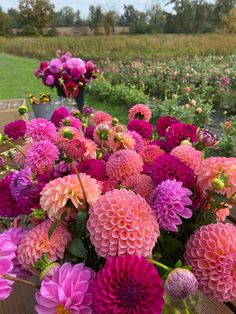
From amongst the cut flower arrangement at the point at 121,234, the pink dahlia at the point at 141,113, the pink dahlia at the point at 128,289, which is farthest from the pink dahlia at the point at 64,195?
the pink dahlia at the point at 141,113

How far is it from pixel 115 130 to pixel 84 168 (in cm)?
18

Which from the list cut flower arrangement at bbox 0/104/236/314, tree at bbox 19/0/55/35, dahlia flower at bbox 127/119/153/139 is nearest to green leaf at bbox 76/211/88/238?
cut flower arrangement at bbox 0/104/236/314

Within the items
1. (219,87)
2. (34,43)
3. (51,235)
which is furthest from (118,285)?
(34,43)

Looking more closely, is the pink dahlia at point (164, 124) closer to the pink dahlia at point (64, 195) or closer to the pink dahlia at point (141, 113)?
the pink dahlia at point (141, 113)

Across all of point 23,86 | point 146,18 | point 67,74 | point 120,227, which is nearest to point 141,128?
point 120,227

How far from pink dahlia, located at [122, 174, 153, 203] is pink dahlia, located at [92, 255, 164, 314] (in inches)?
6.4

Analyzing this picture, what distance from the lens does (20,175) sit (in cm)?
55

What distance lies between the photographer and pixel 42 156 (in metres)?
0.60

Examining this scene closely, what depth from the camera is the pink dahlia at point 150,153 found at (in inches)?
27.2

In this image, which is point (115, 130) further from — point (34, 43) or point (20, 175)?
point (34, 43)

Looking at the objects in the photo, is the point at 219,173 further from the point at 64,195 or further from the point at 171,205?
the point at 64,195

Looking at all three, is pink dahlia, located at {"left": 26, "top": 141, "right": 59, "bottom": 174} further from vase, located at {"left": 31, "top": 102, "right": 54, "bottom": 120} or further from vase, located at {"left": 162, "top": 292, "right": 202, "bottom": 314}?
vase, located at {"left": 31, "top": 102, "right": 54, "bottom": 120}

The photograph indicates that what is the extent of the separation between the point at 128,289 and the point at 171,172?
19 cm

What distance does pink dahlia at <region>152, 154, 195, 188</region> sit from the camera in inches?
19.5
